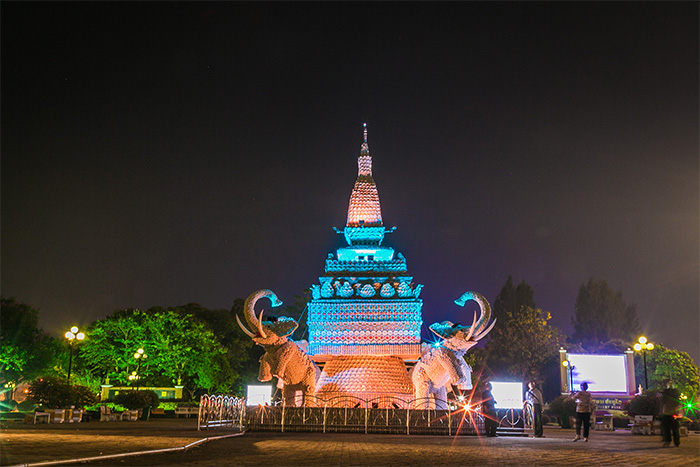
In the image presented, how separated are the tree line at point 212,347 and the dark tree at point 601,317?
0.32 ft

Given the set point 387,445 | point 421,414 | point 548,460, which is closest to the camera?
point 548,460

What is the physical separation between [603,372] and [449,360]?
1372cm

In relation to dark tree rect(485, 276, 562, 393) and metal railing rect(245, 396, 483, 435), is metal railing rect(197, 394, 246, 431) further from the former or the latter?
dark tree rect(485, 276, 562, 393)

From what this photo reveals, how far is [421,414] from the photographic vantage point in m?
19.2

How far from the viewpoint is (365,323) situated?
100 ft

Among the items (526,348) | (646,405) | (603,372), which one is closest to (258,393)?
(603,372)

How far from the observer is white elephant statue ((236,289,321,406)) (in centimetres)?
2386

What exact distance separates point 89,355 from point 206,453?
3196 centimetres

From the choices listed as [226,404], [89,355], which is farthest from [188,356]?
[226,404]

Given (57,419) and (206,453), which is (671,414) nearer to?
(206,453)

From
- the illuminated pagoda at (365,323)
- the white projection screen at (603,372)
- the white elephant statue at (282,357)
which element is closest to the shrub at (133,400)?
the illuminated pagoda at (365,323)

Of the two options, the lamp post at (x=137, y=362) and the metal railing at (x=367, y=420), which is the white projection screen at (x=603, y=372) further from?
the lamp post at (x=137, y=362)

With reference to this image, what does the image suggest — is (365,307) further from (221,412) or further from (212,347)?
(212,347)

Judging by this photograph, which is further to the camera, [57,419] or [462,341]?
[57,419]
